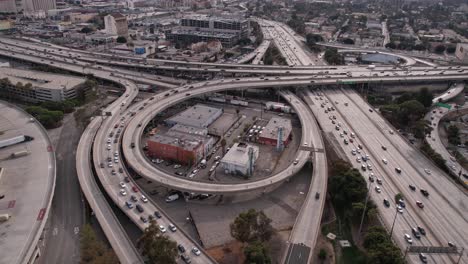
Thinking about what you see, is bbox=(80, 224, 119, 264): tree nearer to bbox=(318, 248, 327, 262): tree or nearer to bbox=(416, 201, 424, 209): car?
bbox=(318, 248, 327, 262): tree

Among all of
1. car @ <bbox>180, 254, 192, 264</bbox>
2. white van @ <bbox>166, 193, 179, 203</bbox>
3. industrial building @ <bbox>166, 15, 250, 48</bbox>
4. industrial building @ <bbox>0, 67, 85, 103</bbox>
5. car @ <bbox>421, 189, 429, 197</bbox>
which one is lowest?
white van @ <bbox>166, 193, 179, 203</bbox>

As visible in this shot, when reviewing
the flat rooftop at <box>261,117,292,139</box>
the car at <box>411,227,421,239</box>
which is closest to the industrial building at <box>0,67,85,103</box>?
the flat rooftop at <box>261,117,292,139</box>

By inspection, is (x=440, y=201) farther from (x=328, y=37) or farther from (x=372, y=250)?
(x=328, y=37)

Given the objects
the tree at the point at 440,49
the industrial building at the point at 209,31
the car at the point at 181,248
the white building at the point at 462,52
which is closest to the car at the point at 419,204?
the car at the point at 181,248

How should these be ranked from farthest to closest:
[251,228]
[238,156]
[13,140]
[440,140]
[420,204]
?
[440,140]
[238,156]
[13,140]
[420,204]
[251,228]

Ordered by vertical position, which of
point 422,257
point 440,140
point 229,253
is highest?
point 440,140

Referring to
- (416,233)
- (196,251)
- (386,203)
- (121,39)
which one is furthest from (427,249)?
(121,39)

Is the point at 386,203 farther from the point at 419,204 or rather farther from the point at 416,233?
the point at 416,233
